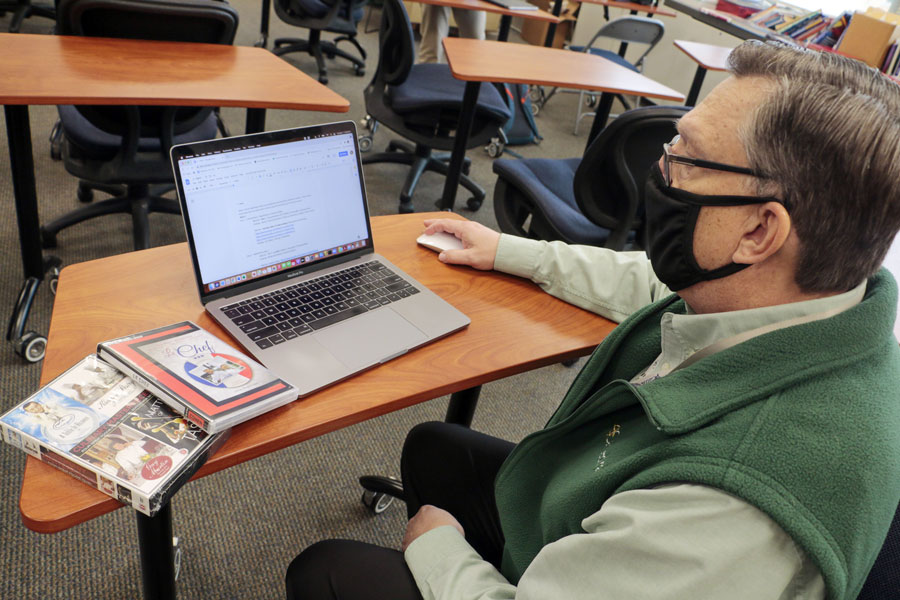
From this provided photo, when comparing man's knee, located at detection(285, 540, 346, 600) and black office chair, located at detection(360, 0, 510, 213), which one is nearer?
man's knee, located at detection(285, 540, 346, 600)

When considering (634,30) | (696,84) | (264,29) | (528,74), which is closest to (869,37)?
(696,84)

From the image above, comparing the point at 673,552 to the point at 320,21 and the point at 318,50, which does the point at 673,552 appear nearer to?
the point at 320,21

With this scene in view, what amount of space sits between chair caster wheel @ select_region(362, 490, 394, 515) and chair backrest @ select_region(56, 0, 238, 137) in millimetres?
1276

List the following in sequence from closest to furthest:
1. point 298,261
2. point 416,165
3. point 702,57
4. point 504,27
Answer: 1. point 298,261
2. point 416,165
3. point 702,57
4. point 504,27

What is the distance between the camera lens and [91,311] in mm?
966

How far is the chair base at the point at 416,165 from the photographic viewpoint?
3104 mm

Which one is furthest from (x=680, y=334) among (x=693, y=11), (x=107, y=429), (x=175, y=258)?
(x=693, y=11)

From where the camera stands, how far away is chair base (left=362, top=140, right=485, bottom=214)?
3104mm

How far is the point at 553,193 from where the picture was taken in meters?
2.17

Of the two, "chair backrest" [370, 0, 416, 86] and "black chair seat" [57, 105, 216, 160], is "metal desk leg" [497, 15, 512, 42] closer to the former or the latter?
"chair backrest" [370, 0, 416, 86]

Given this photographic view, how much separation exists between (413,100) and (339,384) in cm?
207

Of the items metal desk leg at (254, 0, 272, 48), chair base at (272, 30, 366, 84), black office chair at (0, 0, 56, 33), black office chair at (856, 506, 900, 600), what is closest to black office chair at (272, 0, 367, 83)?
chair base at (272, 30, 366, 84)

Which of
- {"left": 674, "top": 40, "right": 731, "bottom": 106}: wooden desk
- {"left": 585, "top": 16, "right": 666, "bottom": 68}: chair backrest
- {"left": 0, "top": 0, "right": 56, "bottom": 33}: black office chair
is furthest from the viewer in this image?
{"left": 585, "top": 16, "right": 666, "bottom": 68}: chair backrest

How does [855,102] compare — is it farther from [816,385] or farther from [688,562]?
[688,562]
